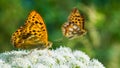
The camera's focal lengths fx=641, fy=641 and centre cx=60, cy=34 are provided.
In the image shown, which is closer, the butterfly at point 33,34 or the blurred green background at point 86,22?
the butterfly at point 33,34

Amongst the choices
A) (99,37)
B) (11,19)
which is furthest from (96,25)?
(11,19)

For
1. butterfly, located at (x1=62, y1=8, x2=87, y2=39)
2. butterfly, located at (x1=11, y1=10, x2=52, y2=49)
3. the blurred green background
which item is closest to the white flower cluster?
butterfly, located at (x1=11, y1=10, x2=52, y2=49)

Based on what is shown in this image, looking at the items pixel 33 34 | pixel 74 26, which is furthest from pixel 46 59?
pixel 74 26

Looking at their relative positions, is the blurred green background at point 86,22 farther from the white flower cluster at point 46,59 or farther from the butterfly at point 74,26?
the white flower cluster at point 46,59

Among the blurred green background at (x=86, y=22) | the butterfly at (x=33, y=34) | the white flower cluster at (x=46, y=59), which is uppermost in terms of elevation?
the butterfly at (x=33, y=34)

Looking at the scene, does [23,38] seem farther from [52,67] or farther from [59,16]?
[59,16]

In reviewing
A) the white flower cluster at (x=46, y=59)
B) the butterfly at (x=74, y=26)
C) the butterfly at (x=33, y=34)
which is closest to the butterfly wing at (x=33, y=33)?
the butterfly at (x=33, y=34)

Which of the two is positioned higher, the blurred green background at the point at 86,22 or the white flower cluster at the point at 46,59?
the white flower cluster at the point at 46,59
